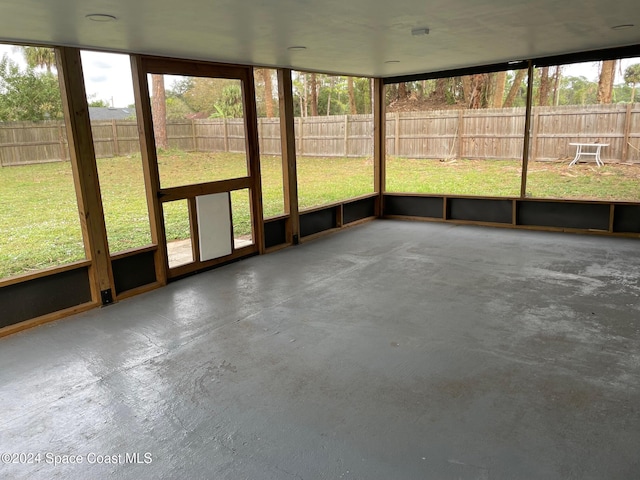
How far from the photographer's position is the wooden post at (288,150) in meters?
6.30

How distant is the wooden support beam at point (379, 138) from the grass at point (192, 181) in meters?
1.13

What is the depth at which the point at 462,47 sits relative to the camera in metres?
5.23

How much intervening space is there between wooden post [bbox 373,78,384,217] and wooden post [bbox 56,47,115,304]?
536 cm

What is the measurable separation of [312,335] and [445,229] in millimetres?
4512

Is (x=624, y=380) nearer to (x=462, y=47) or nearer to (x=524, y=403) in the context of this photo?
(x=524, y=403)

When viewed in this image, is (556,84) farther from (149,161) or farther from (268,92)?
(149,161)

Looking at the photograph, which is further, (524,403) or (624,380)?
(624,380)

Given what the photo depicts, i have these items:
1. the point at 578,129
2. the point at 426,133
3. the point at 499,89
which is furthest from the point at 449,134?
Answer: the point at 499,89

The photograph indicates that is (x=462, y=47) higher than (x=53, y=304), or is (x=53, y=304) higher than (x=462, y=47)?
(x=462, y=47)

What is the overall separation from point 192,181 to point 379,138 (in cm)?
419

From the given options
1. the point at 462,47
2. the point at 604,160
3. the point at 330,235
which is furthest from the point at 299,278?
the point at 604,160

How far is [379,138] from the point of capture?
8.45 meters

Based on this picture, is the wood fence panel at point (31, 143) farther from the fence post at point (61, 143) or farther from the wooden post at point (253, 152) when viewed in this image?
the wooden post at point (253, 152)

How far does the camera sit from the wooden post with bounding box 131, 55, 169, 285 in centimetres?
468
